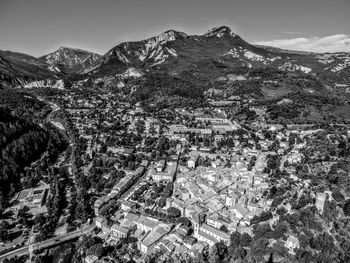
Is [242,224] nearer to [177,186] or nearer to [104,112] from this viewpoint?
[177,186]

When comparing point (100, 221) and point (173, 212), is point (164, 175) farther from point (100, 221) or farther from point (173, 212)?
point (100, 221)

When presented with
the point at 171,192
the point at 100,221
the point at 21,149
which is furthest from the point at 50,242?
the point at 21,149

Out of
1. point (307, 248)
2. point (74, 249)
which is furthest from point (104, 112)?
point (307, 248)

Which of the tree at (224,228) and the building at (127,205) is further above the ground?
the building at (127,205)

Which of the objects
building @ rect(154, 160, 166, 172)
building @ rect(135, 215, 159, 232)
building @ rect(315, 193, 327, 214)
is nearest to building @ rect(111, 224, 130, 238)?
building @ rect(135, 215, 159, 232)

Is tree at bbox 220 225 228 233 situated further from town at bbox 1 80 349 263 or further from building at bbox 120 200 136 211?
building at bbox 120 200 136 211

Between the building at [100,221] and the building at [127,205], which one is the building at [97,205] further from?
the building at [127,205]

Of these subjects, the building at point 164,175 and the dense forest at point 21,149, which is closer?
the building at point 164,175

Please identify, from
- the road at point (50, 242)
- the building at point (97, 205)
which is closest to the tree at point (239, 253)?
the road at point (50, 242)

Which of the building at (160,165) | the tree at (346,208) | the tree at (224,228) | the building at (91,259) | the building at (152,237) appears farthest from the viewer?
the building at (160,165)

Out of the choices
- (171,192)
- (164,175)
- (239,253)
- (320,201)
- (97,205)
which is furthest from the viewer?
(164,175)

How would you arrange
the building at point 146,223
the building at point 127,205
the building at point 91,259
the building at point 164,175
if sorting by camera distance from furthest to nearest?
1. the building at point 164,175
2. the building at point 127,205
3. the building at point 146,223
4. the building at point 91,259
